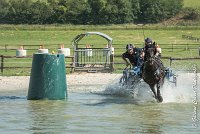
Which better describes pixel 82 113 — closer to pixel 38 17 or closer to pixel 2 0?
pixel 38 17

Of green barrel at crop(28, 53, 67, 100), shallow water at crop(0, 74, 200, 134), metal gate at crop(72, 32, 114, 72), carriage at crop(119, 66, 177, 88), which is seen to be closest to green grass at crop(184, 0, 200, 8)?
metal gate at crop(72, 32, 114, 72)

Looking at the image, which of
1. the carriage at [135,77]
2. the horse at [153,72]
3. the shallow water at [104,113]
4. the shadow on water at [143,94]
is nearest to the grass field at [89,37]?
the shadow on water at [143,94]

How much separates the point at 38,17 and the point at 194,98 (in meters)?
88.4

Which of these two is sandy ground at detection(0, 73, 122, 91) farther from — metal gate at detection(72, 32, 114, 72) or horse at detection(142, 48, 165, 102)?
horse at detection(142, 48, 165, 102)

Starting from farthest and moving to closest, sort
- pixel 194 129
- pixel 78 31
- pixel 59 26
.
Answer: pixel 59 26
pixel 78 31
pixel 194 129

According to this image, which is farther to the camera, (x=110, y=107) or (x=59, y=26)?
(x=59, y=26)

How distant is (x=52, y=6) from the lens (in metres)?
113

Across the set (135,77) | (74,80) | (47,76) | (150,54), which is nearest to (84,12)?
(74,80)

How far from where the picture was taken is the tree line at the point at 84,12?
10775 cm

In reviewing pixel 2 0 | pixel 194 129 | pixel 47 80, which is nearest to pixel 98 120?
pixel 194 129

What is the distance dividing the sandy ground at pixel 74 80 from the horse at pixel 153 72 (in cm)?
674

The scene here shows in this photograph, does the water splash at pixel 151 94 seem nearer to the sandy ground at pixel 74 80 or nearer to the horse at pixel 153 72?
the horse at pixel 153 72

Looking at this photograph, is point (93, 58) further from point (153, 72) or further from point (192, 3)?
point (192, 3)

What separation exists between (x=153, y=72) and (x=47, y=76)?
9.67 feet
